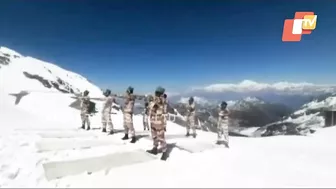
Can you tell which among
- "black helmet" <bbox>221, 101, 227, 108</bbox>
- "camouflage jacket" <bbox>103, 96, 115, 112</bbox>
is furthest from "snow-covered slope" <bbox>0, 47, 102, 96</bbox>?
"black helmet" <bbox>221, 101, 227, 108</bbox>

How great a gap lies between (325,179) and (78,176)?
4019 mm

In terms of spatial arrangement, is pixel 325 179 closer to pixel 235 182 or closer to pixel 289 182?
pixel 289 182

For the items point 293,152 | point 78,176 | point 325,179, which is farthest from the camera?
point 293,152

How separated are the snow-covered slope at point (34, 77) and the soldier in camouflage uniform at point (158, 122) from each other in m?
10.1

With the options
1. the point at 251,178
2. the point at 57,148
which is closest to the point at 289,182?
the point at 251,178

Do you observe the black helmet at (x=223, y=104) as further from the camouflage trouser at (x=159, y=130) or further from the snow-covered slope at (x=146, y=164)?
the camouflage trouser at (x=159, y=130)

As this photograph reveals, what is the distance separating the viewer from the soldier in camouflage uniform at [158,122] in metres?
5.41

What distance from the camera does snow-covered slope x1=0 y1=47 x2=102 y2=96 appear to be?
1427 cm

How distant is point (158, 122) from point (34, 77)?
12773mm

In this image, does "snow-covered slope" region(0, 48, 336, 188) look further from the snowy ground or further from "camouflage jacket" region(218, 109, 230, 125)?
"camouflage jacket" region(218, 109, 230, 125)

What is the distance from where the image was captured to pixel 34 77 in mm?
15891

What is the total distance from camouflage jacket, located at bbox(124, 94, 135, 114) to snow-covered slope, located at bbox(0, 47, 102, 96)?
865 cm

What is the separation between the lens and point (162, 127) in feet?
17.8

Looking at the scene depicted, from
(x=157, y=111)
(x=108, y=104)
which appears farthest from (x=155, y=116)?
(x=108, y=104)
